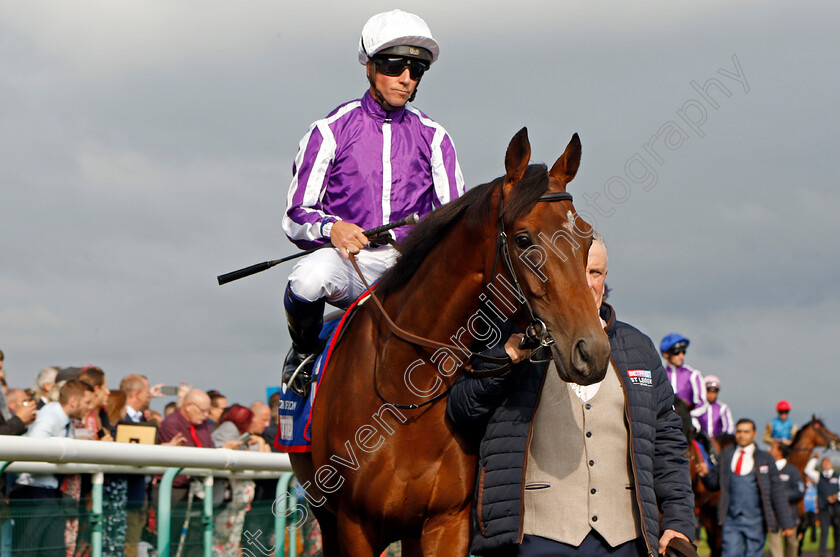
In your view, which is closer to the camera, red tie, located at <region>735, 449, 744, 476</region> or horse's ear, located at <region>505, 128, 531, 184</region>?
horse's ear, located at <region>505, 128, 531, 184</region>

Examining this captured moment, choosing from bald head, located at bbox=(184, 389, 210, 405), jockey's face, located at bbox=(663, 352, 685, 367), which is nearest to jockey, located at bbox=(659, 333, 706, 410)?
jockey's face, located at bbox=(663, 352, 685, 367)

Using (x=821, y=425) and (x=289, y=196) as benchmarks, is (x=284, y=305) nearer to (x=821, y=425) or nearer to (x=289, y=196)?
(x=289, y=196)

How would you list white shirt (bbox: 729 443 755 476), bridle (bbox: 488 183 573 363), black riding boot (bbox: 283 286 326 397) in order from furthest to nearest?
white shirt (bbox: 729 443 755 476)
black riding boot (bbox: 283 286 326 397)
bridle (bbox: 488 183 573 363)

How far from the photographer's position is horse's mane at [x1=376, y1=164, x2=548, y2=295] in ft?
10.1

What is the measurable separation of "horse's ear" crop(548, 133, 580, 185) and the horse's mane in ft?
0.32

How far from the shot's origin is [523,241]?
3027 mm

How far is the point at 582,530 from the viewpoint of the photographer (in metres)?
3.02

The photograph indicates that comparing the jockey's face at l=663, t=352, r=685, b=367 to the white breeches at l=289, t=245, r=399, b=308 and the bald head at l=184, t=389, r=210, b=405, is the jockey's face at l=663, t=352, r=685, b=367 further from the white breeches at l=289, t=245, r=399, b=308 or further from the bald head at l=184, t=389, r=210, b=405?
the white breeches at l=289, t=245, r=399, b=308

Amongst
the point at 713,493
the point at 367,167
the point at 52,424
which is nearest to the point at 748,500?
the point at 713,493

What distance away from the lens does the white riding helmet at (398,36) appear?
4.22 meters

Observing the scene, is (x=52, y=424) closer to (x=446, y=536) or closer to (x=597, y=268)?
(x=446, y=536)

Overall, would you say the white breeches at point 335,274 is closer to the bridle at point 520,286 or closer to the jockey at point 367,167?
the jockey at point 367,167

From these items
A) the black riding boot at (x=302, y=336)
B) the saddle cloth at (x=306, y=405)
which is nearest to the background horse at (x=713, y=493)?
the saddle cloth at (x=306, y=405)

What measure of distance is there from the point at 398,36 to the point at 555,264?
168 centimetres
